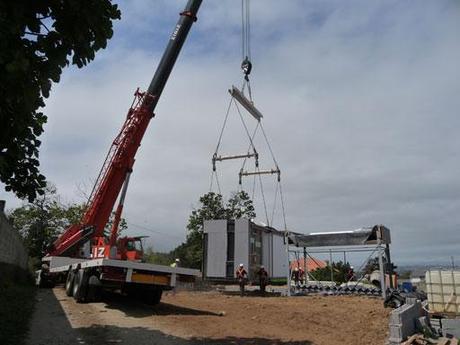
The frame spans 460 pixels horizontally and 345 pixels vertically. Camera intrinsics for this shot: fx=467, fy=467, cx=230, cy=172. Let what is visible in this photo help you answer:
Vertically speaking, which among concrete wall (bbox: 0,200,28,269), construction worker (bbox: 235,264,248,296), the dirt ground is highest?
concrete wall (bbox: 0,200,28,269)

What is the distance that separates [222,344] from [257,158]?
16.7 metres

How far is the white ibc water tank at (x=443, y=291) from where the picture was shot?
14.0 m

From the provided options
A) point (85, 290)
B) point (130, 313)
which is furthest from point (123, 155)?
point (130, 313)

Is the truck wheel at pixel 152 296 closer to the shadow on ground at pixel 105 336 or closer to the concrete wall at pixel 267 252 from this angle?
the shadow on ground at pixel 105 336

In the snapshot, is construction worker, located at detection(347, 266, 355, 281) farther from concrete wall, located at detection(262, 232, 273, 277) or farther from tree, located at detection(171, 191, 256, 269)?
tree, located at detection(171, 191, 256, 269)

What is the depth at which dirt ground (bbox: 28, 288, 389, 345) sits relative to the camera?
8.55 metres

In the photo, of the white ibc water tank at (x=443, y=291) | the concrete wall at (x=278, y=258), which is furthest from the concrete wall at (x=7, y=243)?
the white ibc water tank at (x=443, y=291)

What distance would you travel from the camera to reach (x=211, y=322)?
10477 millimetres

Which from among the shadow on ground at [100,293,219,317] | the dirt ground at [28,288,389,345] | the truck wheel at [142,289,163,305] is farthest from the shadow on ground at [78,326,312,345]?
the truck wheel at [142,289,163,305]

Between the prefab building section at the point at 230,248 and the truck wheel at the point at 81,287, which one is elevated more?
the prefab building section at the point at 230,248

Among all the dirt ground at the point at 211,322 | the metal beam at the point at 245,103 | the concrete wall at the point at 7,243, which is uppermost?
the metal beam at the point at 245,103

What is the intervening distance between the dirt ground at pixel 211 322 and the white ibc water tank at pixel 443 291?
1.62 meters

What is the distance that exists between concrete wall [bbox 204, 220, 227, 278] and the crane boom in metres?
6.45

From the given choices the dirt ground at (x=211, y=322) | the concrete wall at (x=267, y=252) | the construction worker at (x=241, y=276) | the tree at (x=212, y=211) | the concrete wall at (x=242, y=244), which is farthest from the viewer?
the tree at (x=212, y=211)
